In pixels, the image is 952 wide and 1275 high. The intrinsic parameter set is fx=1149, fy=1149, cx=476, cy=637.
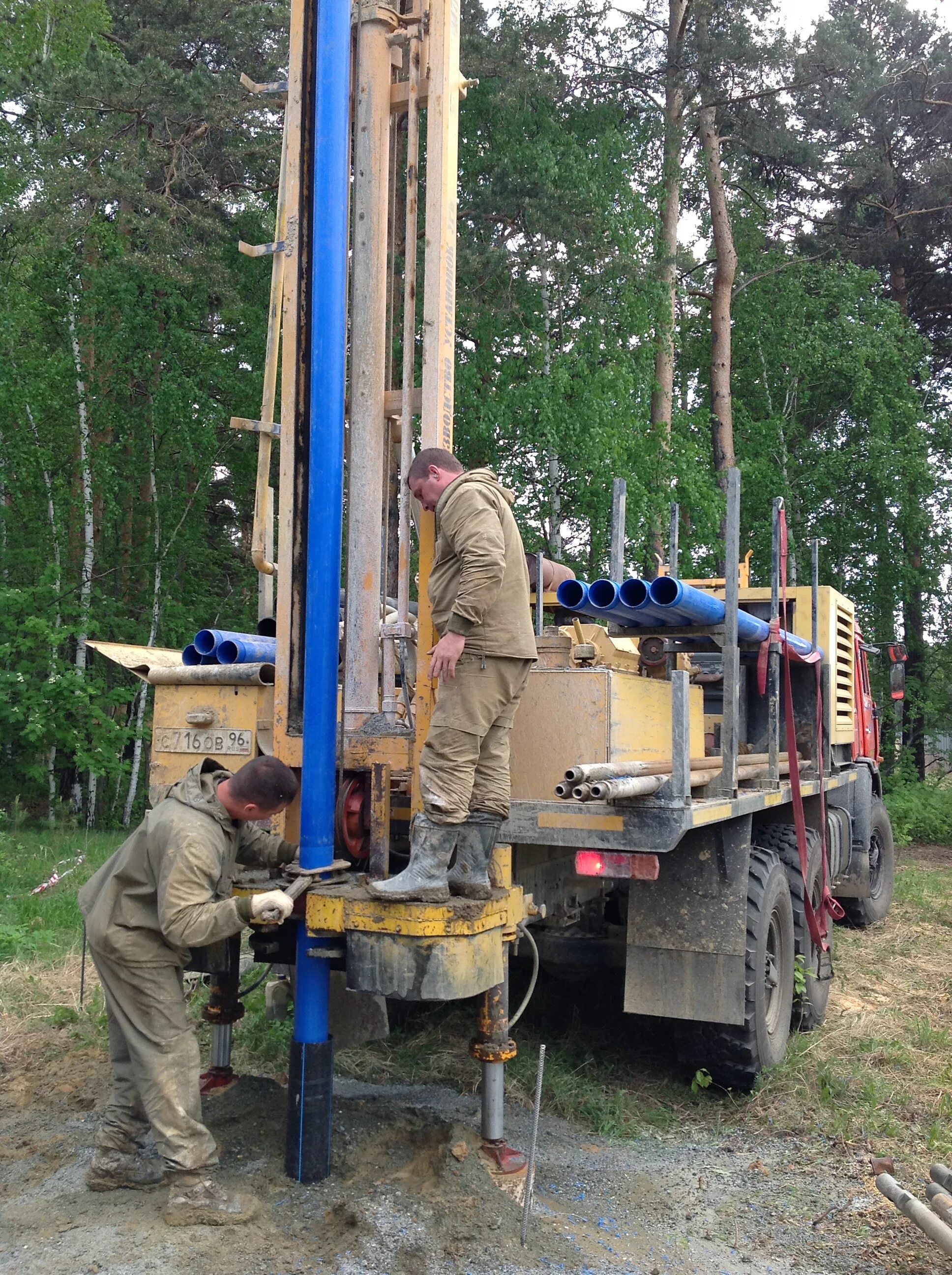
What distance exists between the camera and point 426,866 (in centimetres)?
373

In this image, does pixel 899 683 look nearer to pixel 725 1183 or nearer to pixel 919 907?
pixel 919 907

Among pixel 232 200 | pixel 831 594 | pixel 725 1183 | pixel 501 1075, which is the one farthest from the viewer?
pixel 232 200

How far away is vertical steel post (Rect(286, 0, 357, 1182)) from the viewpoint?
12.8ft

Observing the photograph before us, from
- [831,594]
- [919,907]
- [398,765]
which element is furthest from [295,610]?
[919,907]

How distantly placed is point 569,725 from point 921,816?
1490cm

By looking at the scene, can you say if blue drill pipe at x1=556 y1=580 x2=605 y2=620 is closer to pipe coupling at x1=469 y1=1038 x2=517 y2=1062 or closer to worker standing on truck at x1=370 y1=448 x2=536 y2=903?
worker standing on truck at x1=370 y1=448 x2=536 y2=903

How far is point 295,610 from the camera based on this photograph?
13.5 ft

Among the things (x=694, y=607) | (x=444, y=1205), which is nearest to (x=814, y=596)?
(x=694, y=607)

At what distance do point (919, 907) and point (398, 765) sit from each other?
8602 mm

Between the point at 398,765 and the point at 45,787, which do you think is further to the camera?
the point at 45,787

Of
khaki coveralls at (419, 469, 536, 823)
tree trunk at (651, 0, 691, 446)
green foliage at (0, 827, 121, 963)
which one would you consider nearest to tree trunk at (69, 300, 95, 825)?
green foliage at (0, 827, 121, 963)

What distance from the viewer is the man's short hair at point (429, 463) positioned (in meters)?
3.95

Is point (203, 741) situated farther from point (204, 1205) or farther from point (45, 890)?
point (45, 890)

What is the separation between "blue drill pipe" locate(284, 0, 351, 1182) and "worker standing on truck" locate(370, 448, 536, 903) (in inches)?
12.6
